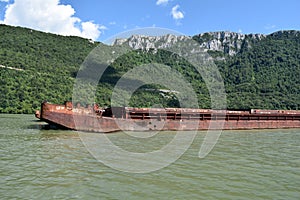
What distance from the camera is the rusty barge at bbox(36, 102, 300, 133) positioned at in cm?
1848

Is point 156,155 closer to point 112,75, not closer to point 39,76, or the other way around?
point 39,76

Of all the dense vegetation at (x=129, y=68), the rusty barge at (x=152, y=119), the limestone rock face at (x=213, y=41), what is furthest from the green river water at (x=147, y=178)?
the limestone rock face at (x=213, y=41)

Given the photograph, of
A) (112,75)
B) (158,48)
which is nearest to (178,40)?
(158,48)

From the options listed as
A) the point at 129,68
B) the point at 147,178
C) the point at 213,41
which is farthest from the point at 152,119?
the point at 213,41

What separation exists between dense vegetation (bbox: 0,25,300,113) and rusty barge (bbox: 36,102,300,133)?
37.5 metres

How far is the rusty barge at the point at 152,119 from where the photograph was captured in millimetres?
18483

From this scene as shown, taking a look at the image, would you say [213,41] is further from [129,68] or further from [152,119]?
[152,119]

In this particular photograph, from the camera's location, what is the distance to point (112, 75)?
93250mm

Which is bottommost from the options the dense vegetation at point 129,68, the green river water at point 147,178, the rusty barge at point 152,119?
the green river water at point 147,178

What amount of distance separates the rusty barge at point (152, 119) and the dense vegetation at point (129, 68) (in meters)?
37.5

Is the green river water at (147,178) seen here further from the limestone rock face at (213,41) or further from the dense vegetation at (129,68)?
the limestone rock face at (213,41)

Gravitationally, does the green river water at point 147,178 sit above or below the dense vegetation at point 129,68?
below

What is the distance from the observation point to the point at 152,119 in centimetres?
2262

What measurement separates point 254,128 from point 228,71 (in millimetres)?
82486
